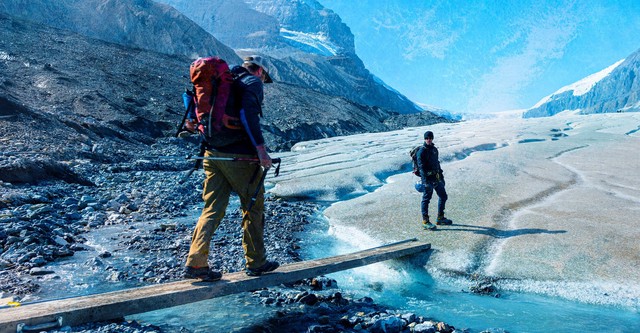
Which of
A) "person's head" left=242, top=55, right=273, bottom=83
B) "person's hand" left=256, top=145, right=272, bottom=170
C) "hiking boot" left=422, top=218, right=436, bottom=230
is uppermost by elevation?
"person's head" left=242, top=55, right=273, bottom=83

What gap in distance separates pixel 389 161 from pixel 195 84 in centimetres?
1401

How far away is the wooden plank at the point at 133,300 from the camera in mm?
4320

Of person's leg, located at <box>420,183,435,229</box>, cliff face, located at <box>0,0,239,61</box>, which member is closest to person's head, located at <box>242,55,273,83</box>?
person's leg, located at <box>420,183,435,229</box>

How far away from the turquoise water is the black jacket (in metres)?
1.98

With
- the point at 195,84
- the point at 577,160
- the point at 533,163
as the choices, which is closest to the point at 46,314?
the point at 195,84

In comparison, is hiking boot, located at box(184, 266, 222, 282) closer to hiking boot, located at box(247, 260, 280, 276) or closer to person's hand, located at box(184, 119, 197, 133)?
hiking boot, located at box(247, 260, 280, 276)

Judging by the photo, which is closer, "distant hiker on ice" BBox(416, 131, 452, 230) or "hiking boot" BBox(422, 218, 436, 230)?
"distant hiker on ice" BBox(416, 131, 452, 230)

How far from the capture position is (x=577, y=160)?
55.8ft

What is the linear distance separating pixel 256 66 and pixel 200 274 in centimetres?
246

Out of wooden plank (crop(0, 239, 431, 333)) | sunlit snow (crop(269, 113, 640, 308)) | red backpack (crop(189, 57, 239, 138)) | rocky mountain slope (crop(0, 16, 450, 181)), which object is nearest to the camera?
wooden plank (crop(0, 239, 431, 333))

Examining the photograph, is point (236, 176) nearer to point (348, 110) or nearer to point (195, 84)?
point (195, 84)

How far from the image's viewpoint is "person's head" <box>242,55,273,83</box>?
5508 mm

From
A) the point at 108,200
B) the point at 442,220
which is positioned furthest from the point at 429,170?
the point at 108,200

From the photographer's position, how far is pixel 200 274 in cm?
539
